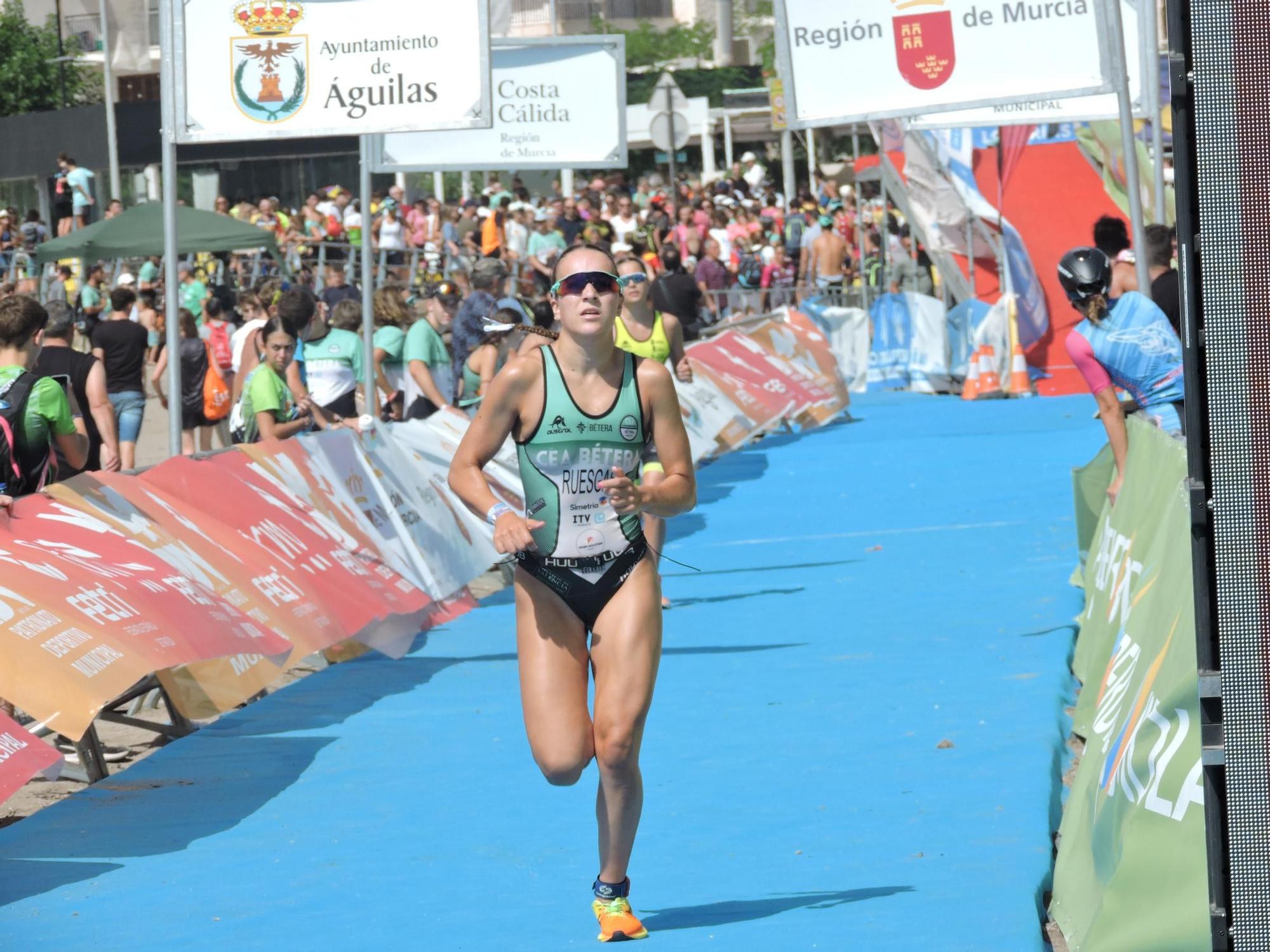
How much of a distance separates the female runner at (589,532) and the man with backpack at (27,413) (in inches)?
136

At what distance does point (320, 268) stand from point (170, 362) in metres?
19.6

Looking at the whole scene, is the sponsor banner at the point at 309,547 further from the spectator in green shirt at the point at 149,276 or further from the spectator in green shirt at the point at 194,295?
the spectator in green shirt at the point at 149,276

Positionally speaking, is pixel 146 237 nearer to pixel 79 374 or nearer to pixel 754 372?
pixel 754 372

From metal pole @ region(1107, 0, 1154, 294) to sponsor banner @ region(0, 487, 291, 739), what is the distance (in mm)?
5106

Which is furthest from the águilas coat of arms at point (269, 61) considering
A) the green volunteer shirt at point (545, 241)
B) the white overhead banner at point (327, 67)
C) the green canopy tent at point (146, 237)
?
the green volunteer shirt at point (545, 241)

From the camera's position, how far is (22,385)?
8531 mm

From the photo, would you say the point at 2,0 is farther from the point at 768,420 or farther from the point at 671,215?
the point at 768,420

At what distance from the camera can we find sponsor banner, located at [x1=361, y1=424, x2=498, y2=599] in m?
11.9

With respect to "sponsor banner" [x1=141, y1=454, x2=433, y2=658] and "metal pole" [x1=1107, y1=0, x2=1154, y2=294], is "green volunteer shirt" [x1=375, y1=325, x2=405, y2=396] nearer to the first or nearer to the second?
"sponsor banner" [x1=141, y1=454, x2=433, y2=658]

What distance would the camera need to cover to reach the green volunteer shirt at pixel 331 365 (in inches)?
516

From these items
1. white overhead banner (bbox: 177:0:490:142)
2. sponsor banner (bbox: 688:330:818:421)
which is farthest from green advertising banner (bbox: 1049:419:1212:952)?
sponsor banner (bbox: 688:330:818:421)

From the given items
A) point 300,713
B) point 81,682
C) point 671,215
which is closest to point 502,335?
point 300,713

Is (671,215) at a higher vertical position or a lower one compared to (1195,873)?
higher

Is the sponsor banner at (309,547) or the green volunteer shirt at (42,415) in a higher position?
the green volunteer shirt at (42,415)
